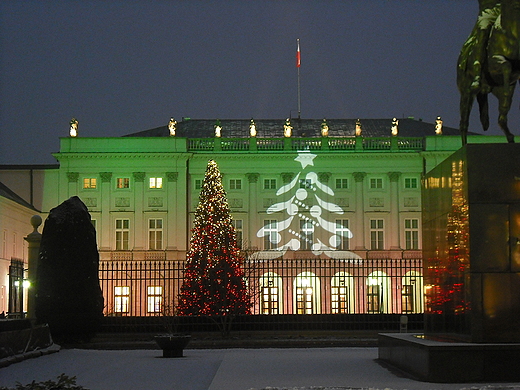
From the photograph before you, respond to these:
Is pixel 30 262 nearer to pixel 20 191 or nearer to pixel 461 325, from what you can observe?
pixel 461 325

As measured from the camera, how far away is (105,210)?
5503 cm

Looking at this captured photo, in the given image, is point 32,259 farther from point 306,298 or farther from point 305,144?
point 305,144

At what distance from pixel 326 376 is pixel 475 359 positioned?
7.41 feet

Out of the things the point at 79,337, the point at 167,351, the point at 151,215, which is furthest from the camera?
the point at 151,215

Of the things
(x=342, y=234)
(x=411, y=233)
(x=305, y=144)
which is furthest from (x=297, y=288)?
(x=305, y=144)

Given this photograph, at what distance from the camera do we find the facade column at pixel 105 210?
2152 inches

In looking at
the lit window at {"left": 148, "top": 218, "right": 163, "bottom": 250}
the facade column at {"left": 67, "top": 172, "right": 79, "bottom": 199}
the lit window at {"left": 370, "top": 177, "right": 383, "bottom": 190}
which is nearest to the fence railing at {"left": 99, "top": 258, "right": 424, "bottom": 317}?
the lit window at {"left": 148, "top": 218, "right": 163, "bottom": 250}

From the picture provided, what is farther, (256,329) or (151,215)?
(151,215)

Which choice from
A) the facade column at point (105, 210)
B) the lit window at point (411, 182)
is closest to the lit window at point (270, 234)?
the lit window at point (411, 182)

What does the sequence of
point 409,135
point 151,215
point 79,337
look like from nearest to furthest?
point 79,337 → point 151,215 → point 409,135

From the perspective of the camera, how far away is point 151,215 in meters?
55.1

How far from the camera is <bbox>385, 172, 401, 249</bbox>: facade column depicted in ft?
180

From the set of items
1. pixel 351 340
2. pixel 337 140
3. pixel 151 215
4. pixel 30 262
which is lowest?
pixel 351 340

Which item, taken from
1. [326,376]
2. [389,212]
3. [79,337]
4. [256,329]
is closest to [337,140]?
[389,212]
